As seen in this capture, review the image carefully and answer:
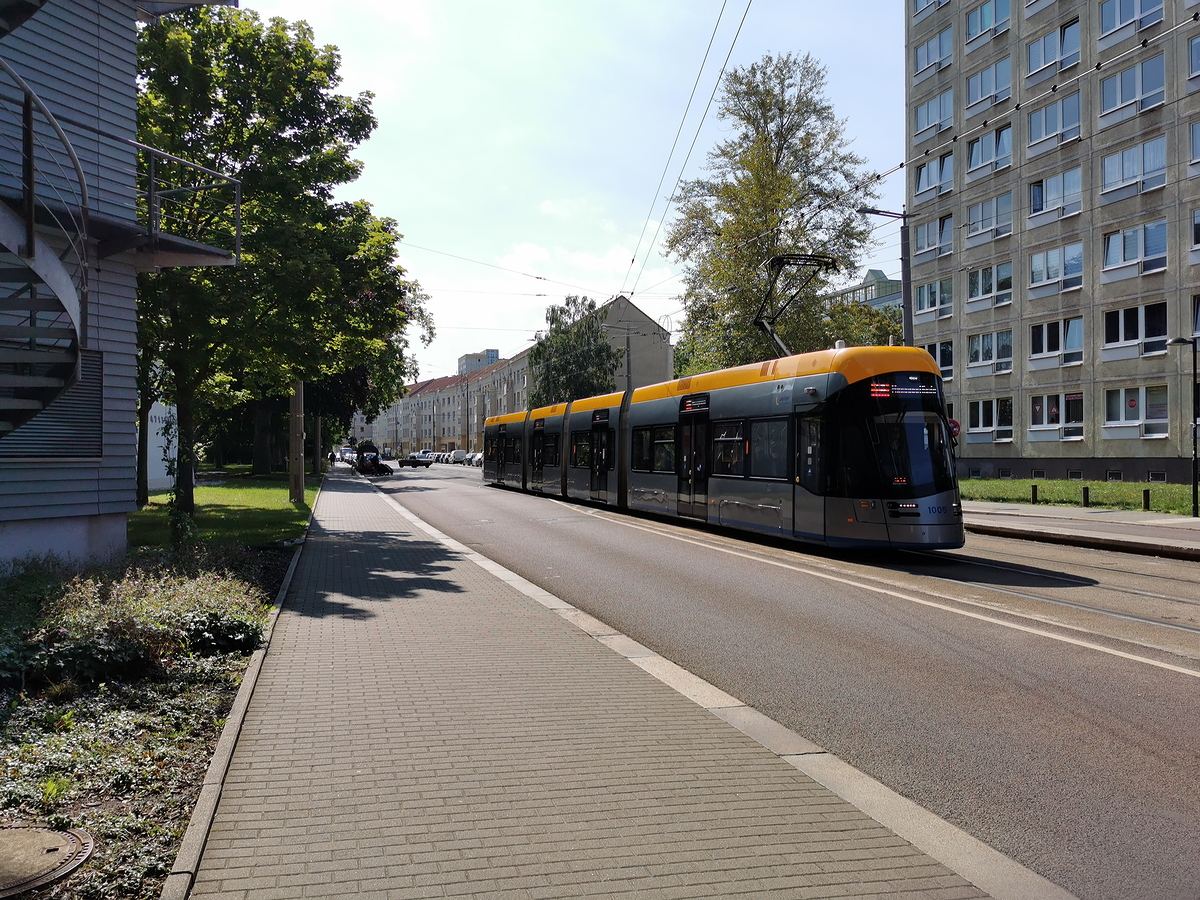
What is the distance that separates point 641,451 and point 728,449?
16.7 feet

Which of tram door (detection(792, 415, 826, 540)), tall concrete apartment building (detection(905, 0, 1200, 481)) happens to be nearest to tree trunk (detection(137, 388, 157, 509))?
tram door (detection(792, 415, 826, 540))

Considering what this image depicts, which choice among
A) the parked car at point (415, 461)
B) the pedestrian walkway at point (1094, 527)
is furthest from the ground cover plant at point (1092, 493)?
the parked car at point (415, 461)

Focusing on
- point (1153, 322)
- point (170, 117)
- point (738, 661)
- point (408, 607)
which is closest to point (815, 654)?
point (738, 661)

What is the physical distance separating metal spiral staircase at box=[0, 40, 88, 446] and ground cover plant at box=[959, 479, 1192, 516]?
24201mm

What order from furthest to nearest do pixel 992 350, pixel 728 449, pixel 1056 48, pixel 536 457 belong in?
pixel 992 350 → pixel 1056 48 → pixel 536 457 → pixel 728 449

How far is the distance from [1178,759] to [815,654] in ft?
9.84

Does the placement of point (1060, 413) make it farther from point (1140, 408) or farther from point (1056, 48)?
point (1056, 48)

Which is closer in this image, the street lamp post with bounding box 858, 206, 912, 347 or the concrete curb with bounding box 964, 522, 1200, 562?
the concrete curb with bounding box 964, 522, 1200, 562

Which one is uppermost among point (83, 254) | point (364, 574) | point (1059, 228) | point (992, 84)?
point (992, 84)

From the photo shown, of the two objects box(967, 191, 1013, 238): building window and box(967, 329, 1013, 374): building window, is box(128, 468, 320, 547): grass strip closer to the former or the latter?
box(967, 329, 1013, 374): building window

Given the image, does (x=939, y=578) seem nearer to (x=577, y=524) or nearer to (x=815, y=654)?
(x=815, y=654)

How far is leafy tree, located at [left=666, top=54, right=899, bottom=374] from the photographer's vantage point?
33688 millimetres

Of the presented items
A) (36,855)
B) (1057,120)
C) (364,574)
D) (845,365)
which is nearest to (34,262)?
(36,855)

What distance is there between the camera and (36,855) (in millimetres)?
3695
